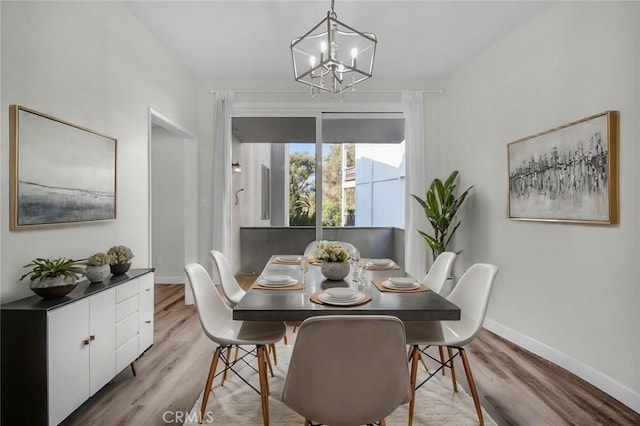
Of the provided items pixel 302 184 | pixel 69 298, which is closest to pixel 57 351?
pixel 69 298

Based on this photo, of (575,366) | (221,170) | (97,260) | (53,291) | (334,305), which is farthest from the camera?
(221,170)

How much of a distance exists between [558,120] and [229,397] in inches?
121

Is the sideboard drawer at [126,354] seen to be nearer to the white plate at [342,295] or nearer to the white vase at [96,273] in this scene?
the white vase at [96,273]

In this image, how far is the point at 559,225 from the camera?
2.62 meters

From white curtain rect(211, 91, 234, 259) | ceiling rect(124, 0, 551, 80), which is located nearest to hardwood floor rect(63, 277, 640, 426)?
white curtain rect(211, 91, 234, 259)

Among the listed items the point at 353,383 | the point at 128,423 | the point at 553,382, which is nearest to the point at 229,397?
the point at 128,423

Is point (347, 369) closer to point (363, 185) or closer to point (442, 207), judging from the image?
point (442, 207)

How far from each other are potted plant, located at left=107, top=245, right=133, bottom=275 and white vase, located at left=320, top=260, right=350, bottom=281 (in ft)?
4.53

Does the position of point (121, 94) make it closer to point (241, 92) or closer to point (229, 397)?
point (241, 92)

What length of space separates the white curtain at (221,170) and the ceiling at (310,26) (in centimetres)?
44

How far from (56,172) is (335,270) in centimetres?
176

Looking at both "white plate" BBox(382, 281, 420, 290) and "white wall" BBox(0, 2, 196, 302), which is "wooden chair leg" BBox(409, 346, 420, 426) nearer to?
"white plate" BBox(382, 281, 420, 290)

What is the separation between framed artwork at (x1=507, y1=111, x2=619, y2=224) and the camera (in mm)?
2191

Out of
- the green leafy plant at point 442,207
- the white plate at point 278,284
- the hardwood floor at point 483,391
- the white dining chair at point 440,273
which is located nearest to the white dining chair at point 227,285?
the hardwood floor at point 483,391
